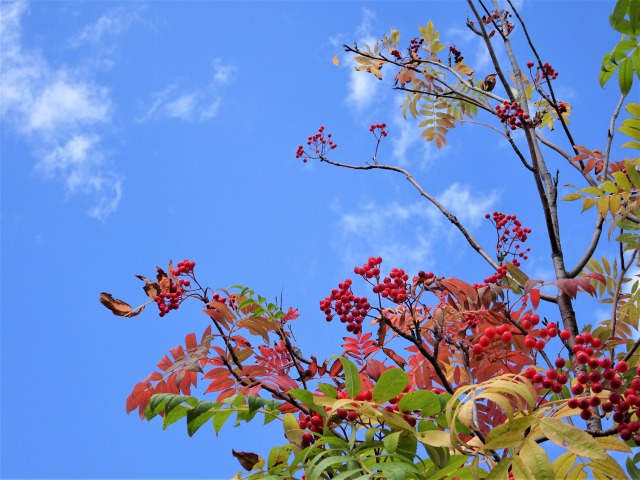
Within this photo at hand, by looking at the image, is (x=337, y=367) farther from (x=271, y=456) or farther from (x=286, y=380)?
(x=271, y=456)

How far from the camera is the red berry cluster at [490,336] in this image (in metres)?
2.46

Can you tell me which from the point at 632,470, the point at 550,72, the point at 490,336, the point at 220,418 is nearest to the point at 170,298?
the point at 220,418

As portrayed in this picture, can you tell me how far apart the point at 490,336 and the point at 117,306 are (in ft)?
Result: 5.01

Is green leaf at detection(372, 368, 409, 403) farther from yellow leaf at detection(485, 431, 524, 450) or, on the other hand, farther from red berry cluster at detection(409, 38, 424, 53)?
red berry cluster at detection(409, 38, 424, 53)

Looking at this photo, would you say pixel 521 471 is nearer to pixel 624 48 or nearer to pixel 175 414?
pixel 175 414

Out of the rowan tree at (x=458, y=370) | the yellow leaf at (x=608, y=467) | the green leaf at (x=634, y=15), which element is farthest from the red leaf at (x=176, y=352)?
the green leaf at (x=634, y=15)

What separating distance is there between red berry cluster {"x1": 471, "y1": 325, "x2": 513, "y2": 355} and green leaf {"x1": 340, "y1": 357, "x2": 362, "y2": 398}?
2.07 feet

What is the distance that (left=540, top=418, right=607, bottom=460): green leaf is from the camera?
1734mm

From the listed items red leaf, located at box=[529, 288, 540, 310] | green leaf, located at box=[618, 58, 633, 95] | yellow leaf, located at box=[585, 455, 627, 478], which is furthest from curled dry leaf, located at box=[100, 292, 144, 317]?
green leaf, located at box=[618, 58, 633, 95]

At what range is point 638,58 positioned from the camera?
9.33 ft

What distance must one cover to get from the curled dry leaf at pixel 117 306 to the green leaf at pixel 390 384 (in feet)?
4.26

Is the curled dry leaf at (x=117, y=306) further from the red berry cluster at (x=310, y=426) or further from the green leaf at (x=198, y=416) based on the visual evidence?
the red berry cluster at (x=310, y=426)

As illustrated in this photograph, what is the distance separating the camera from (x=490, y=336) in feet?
8.34

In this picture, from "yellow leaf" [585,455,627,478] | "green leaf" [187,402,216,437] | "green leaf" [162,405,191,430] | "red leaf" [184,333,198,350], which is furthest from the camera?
"red leaf" [184,333,198,350]
